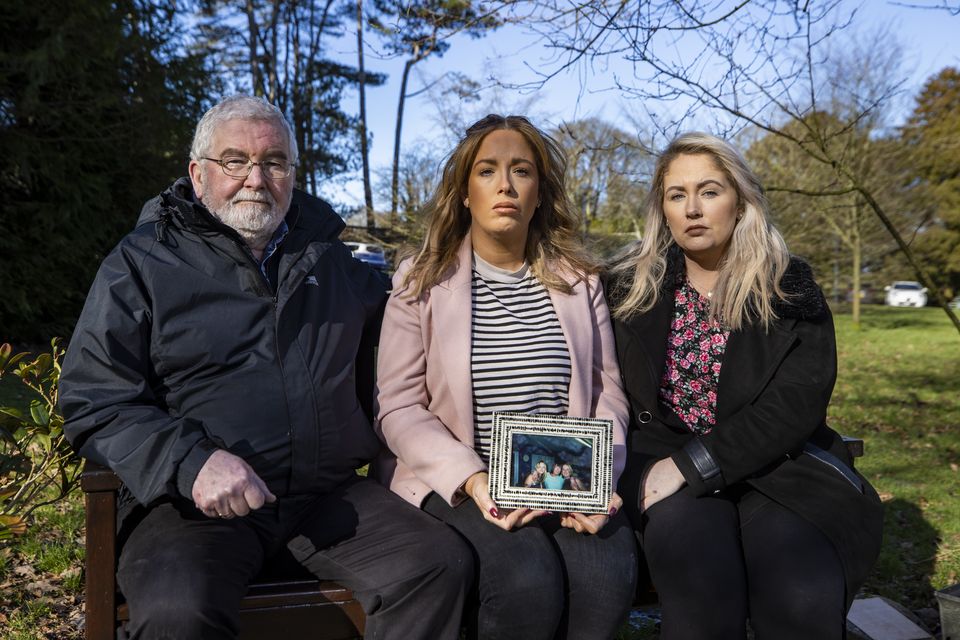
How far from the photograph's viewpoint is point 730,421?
2920 millimetres

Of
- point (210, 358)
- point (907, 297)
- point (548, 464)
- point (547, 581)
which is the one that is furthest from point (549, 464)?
point (907, 297)

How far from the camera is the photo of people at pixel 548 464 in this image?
2.58m

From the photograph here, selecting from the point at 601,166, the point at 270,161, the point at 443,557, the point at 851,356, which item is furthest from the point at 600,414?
→ the point at 851,356

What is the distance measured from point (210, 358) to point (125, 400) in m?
0.29

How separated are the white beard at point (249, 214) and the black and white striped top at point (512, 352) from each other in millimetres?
822

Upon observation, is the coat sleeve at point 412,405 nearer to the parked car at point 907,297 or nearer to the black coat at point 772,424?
the black coat at point 772,424

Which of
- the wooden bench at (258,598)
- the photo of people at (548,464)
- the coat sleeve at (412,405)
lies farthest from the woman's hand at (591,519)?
the wooden bench at (258,598)

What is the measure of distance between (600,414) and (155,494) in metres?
1.60

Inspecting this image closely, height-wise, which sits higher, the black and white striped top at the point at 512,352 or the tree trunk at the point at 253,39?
the tree trunk at the point at 253,39

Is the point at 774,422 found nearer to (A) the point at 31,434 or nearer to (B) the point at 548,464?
(B) the point at 548,464

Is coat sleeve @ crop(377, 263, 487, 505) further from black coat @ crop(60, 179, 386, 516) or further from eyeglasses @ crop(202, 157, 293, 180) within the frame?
eyeglasses @ crop(202, 157, 293, 180)

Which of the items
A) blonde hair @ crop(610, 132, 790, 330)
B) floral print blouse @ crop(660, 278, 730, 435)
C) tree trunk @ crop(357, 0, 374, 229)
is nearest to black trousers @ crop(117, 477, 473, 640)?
Result: floral print blouse @ crop(660, 278, 730, 435)

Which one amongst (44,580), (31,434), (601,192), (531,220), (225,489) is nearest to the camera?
(225,489)

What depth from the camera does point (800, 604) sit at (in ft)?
8.25
